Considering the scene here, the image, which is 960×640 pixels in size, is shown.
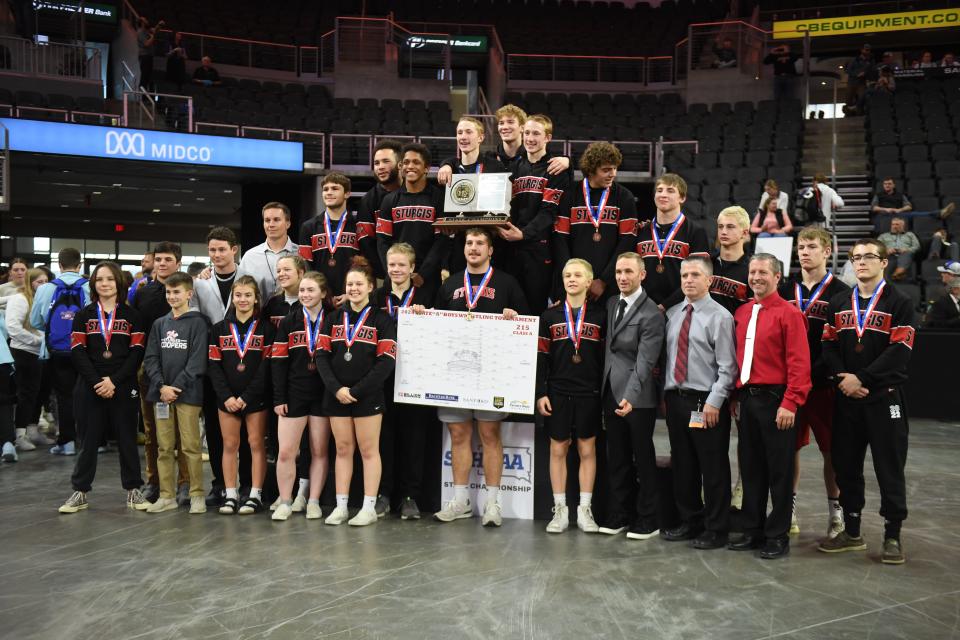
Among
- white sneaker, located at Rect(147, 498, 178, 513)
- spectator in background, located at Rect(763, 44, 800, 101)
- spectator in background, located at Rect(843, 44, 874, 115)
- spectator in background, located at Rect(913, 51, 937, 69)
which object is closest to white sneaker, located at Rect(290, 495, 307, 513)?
white sneaker, located at Rect(147, 498, 178, 513)

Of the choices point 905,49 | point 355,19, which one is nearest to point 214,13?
point 355,19

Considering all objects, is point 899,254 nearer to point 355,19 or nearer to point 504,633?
point 504,633

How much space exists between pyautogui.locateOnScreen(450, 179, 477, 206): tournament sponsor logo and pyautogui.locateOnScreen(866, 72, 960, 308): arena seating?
742 centimetres

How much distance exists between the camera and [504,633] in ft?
11.2

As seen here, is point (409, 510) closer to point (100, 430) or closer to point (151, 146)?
point (100, 430)

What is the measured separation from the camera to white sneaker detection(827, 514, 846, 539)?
478 centimetres

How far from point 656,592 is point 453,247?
2.63 metres

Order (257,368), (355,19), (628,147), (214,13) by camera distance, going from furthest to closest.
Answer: (214,13) → (355,19) → (628,147) → (257,368)

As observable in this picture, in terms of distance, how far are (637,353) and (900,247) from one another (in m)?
7.82

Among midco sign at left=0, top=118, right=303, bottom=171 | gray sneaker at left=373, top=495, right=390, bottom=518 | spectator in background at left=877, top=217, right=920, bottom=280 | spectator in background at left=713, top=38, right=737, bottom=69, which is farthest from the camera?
spectator in background at left=713, top=38, right=737, bottom=69

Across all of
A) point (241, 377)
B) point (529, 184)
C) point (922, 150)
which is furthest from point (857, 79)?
point (241, 377)

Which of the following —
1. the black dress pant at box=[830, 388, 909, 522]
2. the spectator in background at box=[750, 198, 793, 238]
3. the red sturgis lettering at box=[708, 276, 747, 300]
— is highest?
the spectator in background at box=[750, 198, 793, 238]

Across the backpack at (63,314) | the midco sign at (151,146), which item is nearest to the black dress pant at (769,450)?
the backpack at (63,314)

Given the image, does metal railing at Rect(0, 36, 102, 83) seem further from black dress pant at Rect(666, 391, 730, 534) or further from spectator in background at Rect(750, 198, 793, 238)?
black dress pant at Rect(666, 391, 730, 534)
